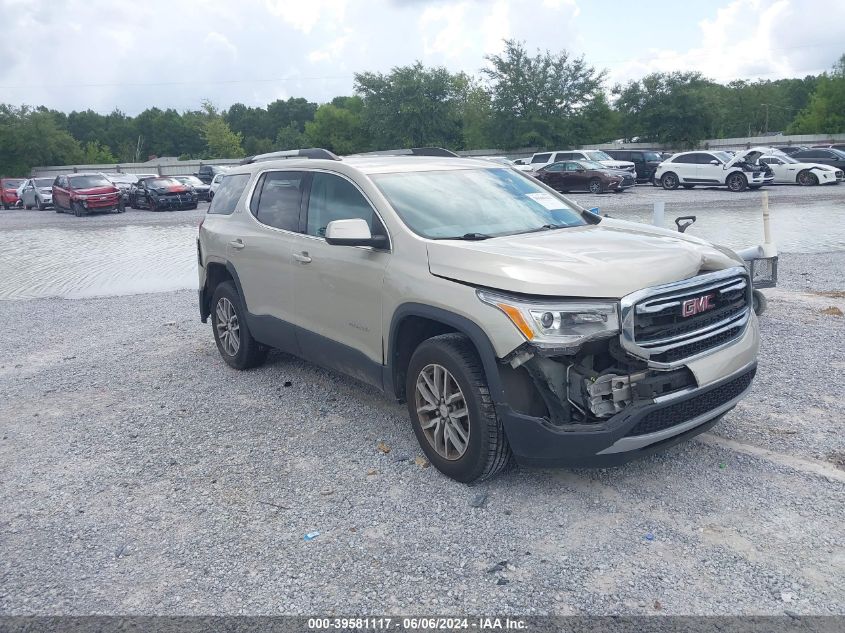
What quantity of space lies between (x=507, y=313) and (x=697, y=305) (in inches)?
42.0

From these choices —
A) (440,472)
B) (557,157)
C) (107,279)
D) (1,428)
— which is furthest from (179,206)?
(440,472)

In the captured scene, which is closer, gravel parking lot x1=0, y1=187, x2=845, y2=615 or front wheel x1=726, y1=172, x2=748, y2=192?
gravel parking lot x1=0, y1=187, x2=845, y2=615

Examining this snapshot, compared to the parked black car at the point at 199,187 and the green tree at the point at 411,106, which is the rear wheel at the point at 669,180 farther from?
the green tree at the point at 411,106

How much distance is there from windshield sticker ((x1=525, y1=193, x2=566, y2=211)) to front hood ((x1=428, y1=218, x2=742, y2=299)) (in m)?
0.80

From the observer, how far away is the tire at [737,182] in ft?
94.6

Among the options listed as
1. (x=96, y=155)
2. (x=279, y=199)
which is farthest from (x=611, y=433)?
(x=96, y=155)

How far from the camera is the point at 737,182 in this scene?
95.4 feet

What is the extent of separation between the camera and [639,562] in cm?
352

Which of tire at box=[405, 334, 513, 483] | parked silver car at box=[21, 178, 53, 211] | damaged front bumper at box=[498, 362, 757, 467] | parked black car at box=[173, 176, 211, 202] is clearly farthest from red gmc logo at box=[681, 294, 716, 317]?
parked silver car at box=[21, 178, 53, 211]

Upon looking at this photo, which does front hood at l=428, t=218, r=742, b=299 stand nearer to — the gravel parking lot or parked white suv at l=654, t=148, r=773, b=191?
the gravel parking lot

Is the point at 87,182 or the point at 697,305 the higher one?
the point at 87,182

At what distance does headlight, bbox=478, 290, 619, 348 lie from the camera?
3.74 metres

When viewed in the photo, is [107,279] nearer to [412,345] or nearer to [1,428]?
[1,428]

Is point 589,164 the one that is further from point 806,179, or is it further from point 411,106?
point 411,106
